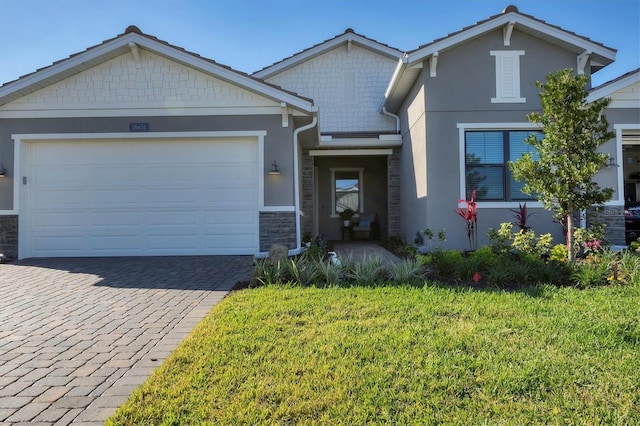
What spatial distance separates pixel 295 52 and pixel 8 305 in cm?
1090

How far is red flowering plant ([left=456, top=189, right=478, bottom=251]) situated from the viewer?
777 centimetres

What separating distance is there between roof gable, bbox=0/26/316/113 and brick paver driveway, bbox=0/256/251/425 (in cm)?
378

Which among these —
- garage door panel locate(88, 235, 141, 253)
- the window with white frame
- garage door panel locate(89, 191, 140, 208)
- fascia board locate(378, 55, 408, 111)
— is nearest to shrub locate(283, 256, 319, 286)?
garage door panel locate(88, 235, 141, 253)

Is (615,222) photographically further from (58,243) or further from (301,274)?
(58,243)

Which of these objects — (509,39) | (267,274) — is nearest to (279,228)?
(267,274)

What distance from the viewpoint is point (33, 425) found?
7.09 feet

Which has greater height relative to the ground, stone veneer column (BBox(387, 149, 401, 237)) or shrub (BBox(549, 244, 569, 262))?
stone veneer column (BBox(387, 149, 401, 237))

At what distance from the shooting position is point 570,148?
625 cm

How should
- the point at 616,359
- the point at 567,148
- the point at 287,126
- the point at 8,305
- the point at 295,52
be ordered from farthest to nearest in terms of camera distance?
the point at 295,52, the point at 287,126, the point at 567,148, the point at 8,305, the point at 616,359

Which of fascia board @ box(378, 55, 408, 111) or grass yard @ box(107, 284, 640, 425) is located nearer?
grass yard @ box(107, 284, 640, 425)

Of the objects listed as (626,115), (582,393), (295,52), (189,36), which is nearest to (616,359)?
(582,393)

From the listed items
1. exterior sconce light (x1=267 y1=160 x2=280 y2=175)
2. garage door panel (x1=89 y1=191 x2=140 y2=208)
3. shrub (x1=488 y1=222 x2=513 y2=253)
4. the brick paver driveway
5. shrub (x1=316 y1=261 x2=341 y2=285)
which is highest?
exterior sconce light (x1=267 y1=160 x2=280 y2=175)

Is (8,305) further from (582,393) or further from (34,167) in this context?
(582,393)

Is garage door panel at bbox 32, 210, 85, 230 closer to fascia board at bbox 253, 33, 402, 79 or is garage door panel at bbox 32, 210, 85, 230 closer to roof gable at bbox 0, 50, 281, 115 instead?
roof gable at bbox 0, 50, 281, 115
